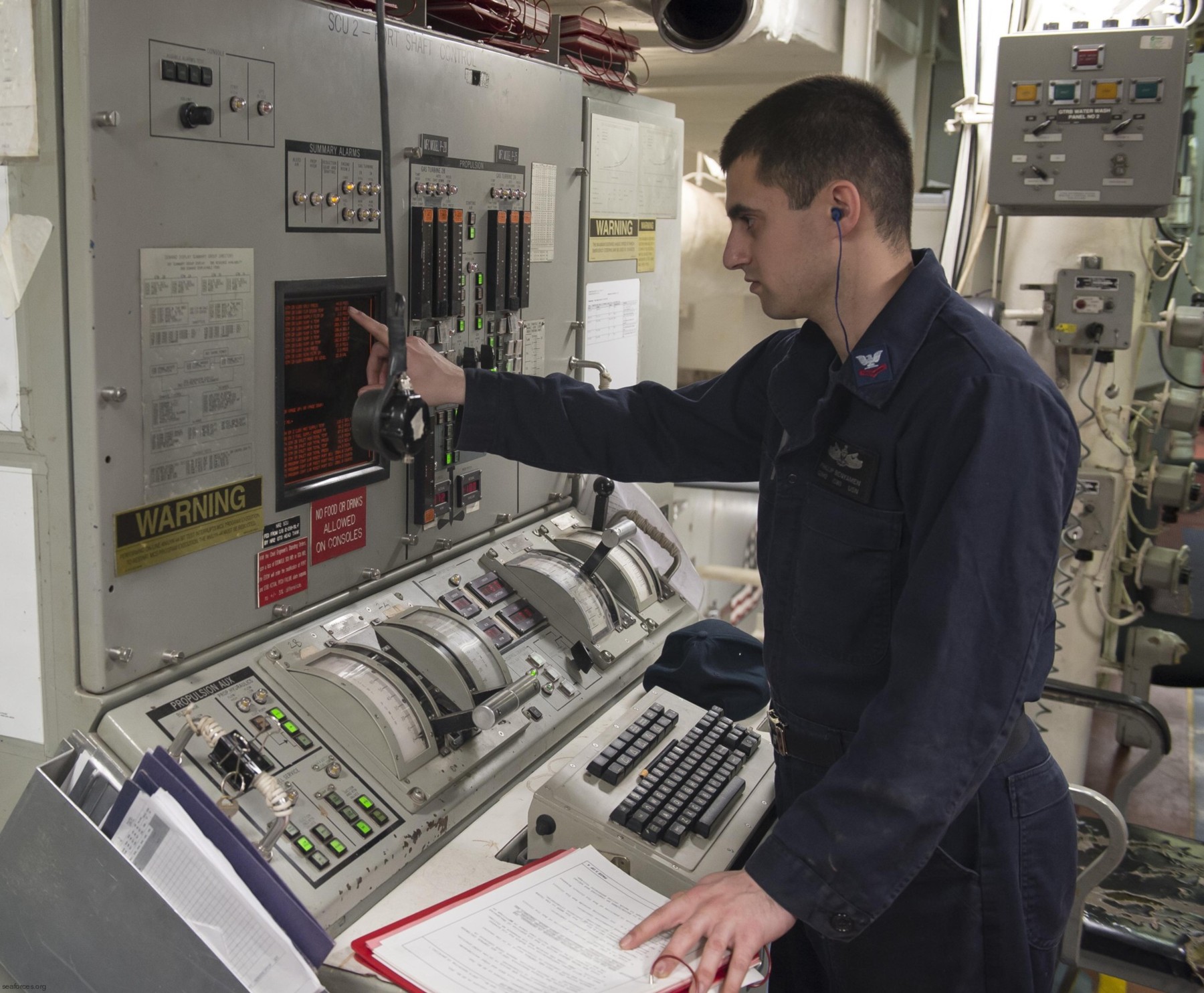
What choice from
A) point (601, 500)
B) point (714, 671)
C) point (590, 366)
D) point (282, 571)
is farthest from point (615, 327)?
point (282, 571)

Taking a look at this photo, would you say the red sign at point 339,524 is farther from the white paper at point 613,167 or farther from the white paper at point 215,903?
the white paper at point 613,167

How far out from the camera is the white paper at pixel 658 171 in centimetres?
262

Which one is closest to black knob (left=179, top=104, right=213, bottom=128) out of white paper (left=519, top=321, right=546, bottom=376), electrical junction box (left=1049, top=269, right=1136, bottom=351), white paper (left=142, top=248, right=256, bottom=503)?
white paper (left=142, top=248, right=256, bottom=503)

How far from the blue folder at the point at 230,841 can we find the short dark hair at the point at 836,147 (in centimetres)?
98

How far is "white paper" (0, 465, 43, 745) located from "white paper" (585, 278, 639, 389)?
134 cm

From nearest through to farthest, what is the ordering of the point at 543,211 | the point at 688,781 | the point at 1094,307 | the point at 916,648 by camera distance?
the point at 916,648, the point at 688,781, the point at 543,211, the point at 1094,307

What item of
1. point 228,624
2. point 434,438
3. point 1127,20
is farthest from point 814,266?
point 1127,20

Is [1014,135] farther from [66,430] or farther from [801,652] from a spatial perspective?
[66,430]

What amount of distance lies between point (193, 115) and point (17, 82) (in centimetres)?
19

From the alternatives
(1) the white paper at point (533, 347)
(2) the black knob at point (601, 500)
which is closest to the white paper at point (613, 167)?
(1) the white paper at point (533, 347)

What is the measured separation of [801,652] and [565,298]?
1.14 meters

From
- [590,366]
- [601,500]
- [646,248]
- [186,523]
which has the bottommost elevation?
[601,500]

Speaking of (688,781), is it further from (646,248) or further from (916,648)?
(646,248)

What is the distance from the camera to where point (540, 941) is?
1.23 metres
